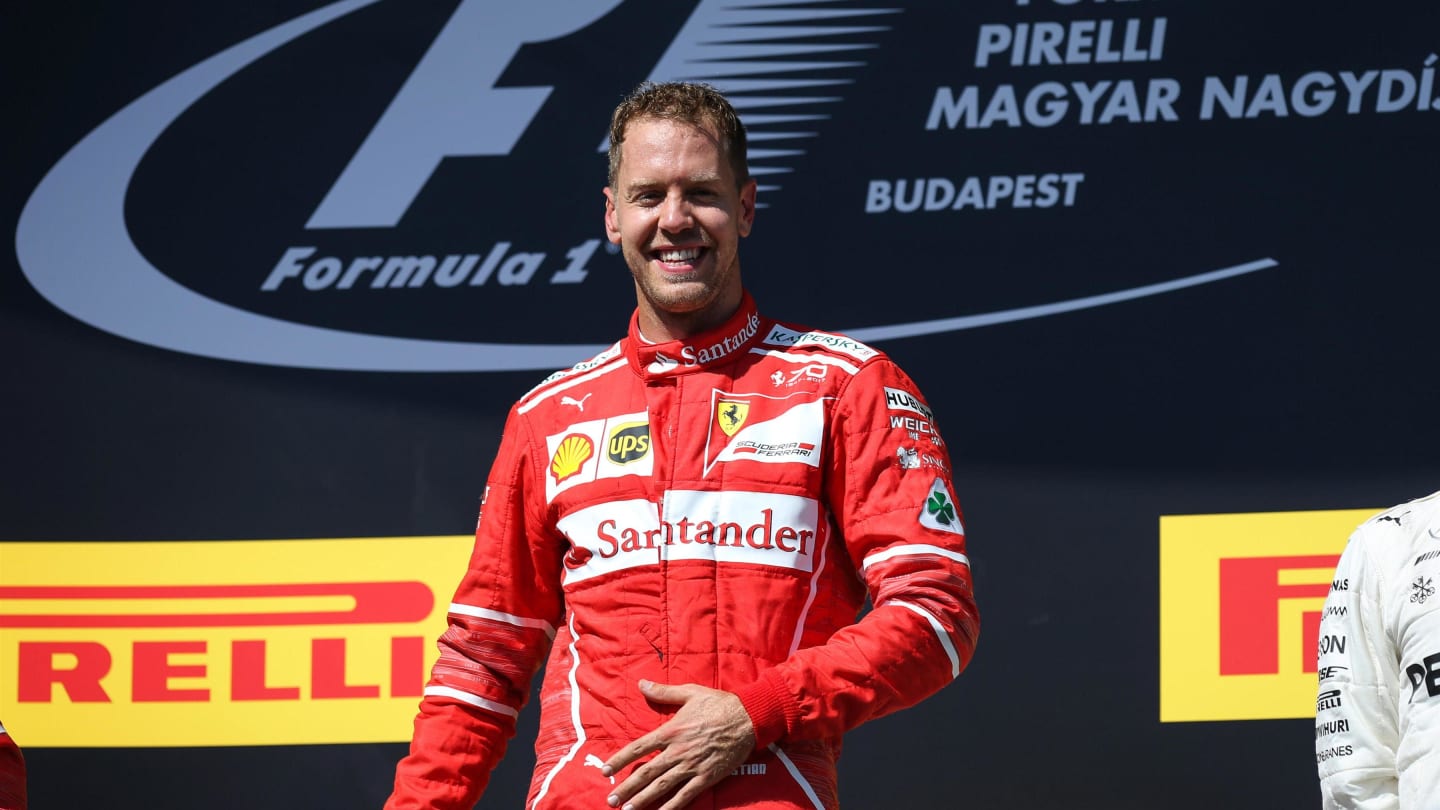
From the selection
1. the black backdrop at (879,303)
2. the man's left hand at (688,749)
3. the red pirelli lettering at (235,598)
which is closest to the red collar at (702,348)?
the man's left hand at (688,749)

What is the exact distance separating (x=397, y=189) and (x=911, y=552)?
68.6 inches

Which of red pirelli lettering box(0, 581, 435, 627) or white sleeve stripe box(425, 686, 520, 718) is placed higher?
red pirelli lettering box(0, 581, 435, 627)

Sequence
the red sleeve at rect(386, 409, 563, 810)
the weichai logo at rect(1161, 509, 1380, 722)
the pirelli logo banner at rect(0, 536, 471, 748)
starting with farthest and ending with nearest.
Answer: the pirelli logo banner at rect(0, 536, 471, 748), the weichai logo at rect(1161, 509, 1380, 722), the red sleeve at rect(386, 409, 563, 810)

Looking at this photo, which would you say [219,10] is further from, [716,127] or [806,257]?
[716,127]

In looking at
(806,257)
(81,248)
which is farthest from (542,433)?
(81,248)

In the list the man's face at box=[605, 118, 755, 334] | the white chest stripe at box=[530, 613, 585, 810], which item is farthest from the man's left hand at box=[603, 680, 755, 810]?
the man's face at box=[605, 118, 755, 334]

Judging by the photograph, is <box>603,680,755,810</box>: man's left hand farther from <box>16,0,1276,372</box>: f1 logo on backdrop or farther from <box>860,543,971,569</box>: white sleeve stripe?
<box>16,0,1276,372</box>: f1 logo on backdrop

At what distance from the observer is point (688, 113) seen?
184cm

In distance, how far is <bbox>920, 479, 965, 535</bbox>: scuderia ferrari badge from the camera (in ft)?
5.52

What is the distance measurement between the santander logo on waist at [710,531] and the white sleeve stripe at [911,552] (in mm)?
82

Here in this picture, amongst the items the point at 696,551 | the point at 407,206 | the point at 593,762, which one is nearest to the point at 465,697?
the point at 593,762

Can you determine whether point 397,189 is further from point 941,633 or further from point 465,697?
point 941,633

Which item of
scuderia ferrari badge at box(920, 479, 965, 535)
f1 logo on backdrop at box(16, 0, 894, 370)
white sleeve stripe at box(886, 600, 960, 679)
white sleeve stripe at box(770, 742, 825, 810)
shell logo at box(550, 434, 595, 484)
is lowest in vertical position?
white sleeve stripe at box(770, 742, 825, 810)

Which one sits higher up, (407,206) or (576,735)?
(407,206)
